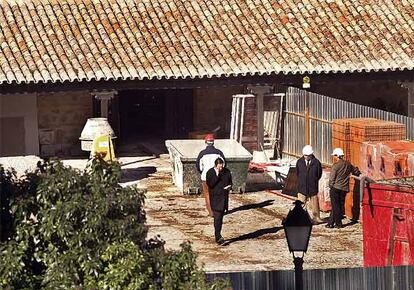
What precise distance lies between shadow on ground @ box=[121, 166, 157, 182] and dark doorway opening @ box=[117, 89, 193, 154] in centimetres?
319

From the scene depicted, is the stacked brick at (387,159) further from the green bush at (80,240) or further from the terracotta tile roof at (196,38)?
the green bush at (80,240)

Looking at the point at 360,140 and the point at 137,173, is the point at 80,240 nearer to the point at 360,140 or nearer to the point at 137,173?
the point at 360,140

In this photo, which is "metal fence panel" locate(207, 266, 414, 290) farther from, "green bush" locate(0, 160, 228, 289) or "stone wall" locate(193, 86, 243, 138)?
"stone wall" locate(193, 86, 243, 138)

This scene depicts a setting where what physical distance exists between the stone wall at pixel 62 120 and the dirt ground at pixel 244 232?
3917mm

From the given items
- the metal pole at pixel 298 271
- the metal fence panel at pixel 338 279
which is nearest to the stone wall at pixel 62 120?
the metal fence panel at pixel 338 279

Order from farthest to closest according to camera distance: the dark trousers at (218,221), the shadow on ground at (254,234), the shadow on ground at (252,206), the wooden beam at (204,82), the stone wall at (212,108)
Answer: the stone wall at (212,108)
the wooden beam at (204,82)
the shadow on ground at (252,206)
the shadow on ground at (254,234)
the dark trousers at (218,221)

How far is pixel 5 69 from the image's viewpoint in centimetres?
2922

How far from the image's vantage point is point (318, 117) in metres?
28.8

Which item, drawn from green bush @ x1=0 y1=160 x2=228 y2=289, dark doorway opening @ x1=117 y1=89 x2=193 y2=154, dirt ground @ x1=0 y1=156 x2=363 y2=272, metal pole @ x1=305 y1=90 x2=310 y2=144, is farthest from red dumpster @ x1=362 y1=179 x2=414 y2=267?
dark doorway opening @ x1=117 y1=89 x2=193 y2=154

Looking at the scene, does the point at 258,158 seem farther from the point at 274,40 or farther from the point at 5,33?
the point at 5,33

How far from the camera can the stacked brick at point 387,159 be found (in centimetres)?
2208

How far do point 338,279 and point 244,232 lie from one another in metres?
7.69

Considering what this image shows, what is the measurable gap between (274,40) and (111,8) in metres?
4.19

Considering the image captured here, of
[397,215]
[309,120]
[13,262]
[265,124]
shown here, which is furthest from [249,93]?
[13,262]
